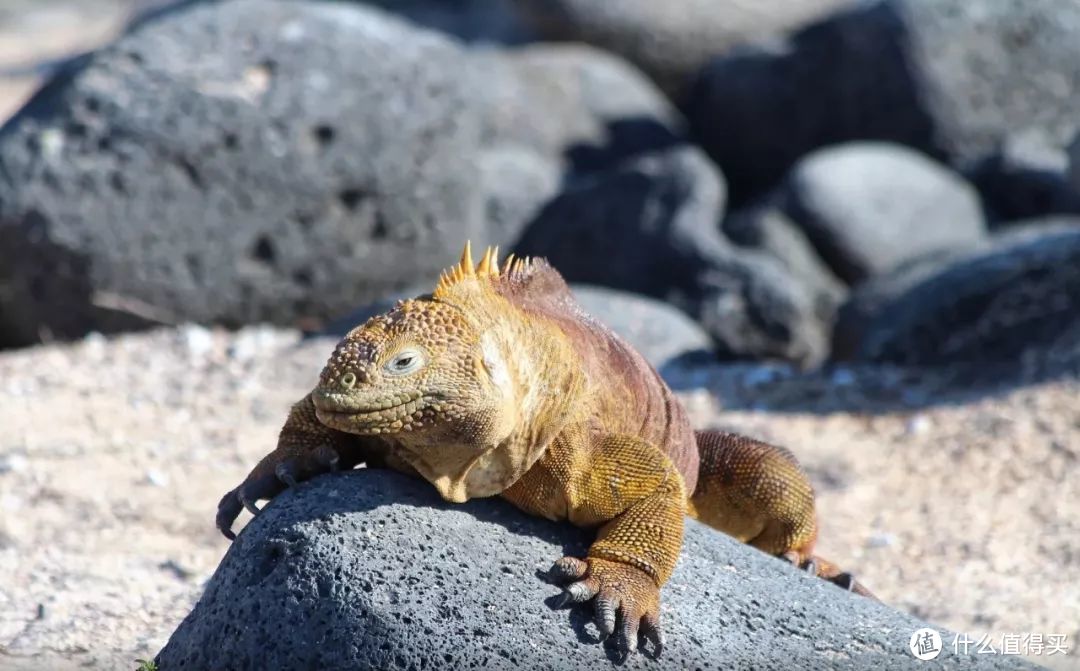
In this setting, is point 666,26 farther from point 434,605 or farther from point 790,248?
point 434,605

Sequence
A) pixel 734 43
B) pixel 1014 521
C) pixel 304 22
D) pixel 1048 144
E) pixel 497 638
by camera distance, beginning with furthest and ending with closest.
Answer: pixel 734 43 < pixel 1048 144 < pixel 304 22 < pixel 1014 521 < pixel 497 638

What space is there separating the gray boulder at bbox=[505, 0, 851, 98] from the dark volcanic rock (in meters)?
3.33

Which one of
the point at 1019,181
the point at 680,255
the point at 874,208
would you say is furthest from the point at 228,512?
the point at 1019,181

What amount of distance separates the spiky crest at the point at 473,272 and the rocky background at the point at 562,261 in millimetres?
1563

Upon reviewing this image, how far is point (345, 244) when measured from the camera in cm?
812

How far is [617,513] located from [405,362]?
67 cm

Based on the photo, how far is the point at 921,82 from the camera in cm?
1083

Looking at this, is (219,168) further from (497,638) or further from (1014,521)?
(497,638)

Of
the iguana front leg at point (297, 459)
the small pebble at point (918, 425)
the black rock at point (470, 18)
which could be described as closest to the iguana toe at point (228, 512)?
the iguana front leg at point (297, 459)

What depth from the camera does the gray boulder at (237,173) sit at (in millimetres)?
7562

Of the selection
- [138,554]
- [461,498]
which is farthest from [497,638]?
[138,554]

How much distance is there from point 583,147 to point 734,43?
2.50 m

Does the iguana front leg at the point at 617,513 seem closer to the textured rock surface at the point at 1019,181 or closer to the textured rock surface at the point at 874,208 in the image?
the textured rock surface at the point at 874,208

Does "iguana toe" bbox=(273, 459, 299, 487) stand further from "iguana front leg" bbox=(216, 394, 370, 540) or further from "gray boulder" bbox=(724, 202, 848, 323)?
"gray boulder" bbox=(724, 202, 848, 323)
